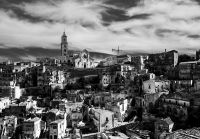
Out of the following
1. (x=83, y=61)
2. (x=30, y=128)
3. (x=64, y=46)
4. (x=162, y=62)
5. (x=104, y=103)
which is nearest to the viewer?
(x=30, y=128)

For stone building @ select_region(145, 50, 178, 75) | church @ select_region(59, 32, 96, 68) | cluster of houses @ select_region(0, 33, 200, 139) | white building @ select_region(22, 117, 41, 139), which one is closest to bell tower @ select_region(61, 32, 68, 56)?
church @ select_region(59, 32, 96, 68)

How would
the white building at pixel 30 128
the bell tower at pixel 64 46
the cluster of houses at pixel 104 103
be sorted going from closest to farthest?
the white building at pixel 30 128 < the cluster of houses at pixel 104 103 < the bell tower at pixel 64 46

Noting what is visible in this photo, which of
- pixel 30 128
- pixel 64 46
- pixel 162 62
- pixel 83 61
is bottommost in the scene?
pixel 30 128

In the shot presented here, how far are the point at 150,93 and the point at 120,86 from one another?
304 inches

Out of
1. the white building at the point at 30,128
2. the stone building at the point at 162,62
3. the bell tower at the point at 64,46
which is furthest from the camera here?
the bell tower at the point at 64,46

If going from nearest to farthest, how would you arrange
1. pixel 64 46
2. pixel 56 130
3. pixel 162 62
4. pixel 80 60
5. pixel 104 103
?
pixel 56 130
pixel 104 103
pixel 162 62
pixel 80 60
pixel 64 46

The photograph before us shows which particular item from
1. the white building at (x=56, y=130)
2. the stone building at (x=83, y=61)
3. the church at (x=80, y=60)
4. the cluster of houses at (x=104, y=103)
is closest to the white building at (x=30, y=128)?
the cluster of houses at (x=104, y=103)

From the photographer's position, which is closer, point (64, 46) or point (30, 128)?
point (30, 128)

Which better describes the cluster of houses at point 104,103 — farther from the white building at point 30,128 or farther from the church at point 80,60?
the church at point 80,60

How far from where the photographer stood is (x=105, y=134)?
28359 mm

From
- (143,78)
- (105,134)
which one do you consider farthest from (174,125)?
(143,78)

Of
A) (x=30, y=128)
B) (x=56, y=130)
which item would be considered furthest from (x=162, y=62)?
(x=30, y=128)

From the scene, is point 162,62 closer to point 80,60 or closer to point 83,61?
point 83,61

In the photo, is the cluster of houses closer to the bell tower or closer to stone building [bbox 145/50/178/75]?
stone building [bbox 145/50/178/75]
